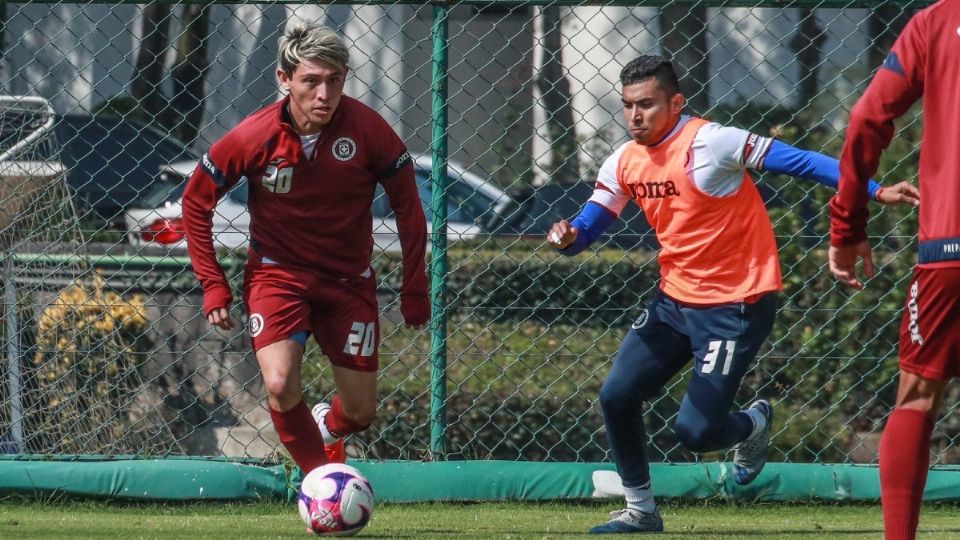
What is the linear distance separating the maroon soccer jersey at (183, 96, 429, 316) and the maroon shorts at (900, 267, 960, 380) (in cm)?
194

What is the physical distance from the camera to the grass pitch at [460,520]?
16.3 ft

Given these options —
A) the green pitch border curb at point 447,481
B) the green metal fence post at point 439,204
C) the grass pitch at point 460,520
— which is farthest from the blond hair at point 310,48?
the green pitch border curb at point 447,481

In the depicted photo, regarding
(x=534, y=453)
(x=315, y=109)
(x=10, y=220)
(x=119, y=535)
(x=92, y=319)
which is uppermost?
(x=315, y=109)

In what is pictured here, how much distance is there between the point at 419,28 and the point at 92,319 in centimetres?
1093

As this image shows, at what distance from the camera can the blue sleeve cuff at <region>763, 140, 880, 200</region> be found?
4.71 meters

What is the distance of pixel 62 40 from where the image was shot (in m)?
17.4

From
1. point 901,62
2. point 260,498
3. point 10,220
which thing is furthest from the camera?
point 10,220

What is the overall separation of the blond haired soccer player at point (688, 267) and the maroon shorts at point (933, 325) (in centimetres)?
131

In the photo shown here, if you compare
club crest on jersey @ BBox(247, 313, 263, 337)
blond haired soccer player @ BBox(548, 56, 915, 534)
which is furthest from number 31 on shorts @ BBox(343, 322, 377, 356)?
blond haired soccer player @ BBox(548, 56, 915, 534)

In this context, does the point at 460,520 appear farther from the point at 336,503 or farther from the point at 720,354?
the point at 720,354

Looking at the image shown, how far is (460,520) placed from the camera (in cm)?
543

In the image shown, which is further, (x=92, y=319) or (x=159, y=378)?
(x=159, y=378)

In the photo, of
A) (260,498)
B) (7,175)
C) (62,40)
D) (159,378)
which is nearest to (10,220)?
(7,175)

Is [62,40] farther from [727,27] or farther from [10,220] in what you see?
[10,220]
